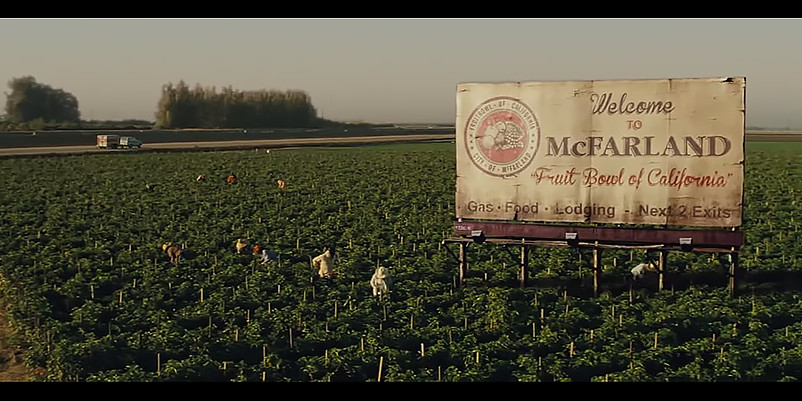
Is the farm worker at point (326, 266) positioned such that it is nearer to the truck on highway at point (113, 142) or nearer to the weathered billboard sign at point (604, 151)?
the weathered billboard sign at point (604, 151)

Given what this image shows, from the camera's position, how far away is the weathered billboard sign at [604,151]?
18234 mm

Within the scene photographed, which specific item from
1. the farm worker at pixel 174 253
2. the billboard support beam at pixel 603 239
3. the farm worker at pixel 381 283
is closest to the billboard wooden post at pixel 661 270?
the billboard support beam at pixel 603 239

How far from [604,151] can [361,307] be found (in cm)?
765

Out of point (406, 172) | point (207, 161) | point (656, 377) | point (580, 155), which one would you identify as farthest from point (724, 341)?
point (207, 161)

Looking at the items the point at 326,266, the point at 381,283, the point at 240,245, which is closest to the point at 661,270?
the point at 381,283

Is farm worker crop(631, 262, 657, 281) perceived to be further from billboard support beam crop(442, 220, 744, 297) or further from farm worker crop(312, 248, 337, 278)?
farm worker crop(312, 248, 337, 278)

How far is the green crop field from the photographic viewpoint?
15.1 meters

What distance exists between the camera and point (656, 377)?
1437 cm

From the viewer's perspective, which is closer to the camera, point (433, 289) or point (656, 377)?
point (656, 377)

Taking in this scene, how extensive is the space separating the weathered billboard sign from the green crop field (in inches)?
95.2
